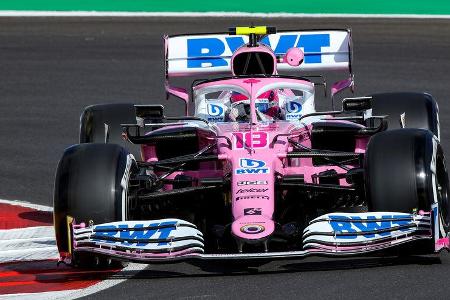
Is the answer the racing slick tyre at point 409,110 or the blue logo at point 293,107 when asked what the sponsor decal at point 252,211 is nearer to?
the blue logo at point 293,107

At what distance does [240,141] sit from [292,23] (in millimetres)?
12997

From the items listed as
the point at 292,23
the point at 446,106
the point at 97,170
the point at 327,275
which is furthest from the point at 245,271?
the point at 292,23

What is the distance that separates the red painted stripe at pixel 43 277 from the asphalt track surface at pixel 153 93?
30cm

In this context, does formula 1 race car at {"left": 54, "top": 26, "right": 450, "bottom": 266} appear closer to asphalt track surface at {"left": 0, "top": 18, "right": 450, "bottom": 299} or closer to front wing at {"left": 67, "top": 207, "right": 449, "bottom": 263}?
front wing at {"left": 67, "top": 207, "right": 449, "bottom": 263}

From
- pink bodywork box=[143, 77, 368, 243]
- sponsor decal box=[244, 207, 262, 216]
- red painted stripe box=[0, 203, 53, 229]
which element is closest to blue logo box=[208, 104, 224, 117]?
pink bodywork box=[143, 77, 368, 243]

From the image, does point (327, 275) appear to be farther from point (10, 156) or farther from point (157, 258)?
point (10, 156)

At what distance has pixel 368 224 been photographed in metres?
9.98

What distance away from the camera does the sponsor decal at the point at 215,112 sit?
12812mm

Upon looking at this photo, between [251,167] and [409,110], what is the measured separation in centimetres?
287

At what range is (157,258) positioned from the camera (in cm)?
993

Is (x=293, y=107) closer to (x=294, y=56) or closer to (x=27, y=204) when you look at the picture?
(x=294, y=56)

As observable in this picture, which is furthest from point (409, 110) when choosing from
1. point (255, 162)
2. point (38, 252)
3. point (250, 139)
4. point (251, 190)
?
point (38, 252)

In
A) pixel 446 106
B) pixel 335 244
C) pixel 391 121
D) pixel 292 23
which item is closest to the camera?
pixel 335 244

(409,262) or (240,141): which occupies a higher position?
(240,141)
